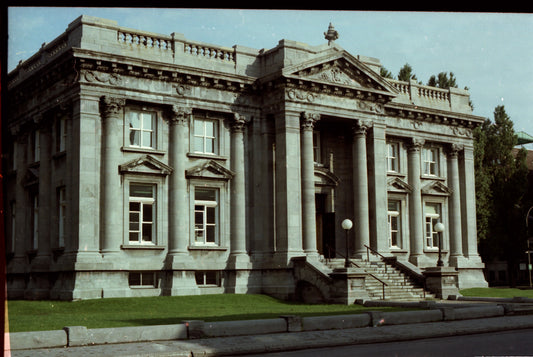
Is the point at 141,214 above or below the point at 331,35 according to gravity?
below

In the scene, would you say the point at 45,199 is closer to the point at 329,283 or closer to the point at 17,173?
the point at 17,173

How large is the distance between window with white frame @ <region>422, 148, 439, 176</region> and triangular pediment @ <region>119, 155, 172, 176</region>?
59.4 ft

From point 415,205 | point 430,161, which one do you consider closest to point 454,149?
point 430,161

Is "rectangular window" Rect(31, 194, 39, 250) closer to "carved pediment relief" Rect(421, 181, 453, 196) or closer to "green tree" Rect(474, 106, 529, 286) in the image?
"carved pediment relief" Rect(421, 181, 453, 196)

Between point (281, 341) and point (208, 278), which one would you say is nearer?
point (281, 341)

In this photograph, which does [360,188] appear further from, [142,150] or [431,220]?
[142,150]

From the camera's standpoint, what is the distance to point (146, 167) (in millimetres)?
30344

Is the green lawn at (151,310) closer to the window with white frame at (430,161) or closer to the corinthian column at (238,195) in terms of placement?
the corinthian column at (238,195)

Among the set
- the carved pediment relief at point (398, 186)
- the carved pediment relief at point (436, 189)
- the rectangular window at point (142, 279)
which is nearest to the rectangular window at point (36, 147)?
the rectangular window at point (142, 279)

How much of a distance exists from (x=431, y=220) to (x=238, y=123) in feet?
50.2

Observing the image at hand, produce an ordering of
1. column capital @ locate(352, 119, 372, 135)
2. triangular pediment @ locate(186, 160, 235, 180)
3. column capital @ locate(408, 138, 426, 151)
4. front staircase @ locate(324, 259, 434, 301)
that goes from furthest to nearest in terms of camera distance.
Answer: column capital @ locate(408, 138, 426, 151) → column capital @ locate(352, 119, 372, 135) → triangular pediment @ locate(186, 160, 235, 180) → front staircase @ locate(324, 259, 434, 301)

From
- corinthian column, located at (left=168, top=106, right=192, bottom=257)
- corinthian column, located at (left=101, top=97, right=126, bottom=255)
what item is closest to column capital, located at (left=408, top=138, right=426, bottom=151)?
corinthian column, located at (left=168, top=106, right=192, bottom=257)

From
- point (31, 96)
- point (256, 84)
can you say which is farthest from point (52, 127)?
point (256, 84)

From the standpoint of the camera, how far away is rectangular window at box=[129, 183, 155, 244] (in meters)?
30.1
